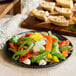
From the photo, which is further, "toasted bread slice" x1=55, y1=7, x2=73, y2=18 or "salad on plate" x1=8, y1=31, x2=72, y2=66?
"toasted bread slice" x1=55, y1=7, x2=73, y2=18

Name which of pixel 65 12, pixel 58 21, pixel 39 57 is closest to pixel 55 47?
pixel 39 57

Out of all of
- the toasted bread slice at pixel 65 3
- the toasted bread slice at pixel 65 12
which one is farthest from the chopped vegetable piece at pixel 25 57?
the toasted bread slice at pixel 65 3

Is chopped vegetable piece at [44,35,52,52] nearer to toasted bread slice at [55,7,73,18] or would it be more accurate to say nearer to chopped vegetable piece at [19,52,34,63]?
chopped vegetable piece at [19,52,34,63]

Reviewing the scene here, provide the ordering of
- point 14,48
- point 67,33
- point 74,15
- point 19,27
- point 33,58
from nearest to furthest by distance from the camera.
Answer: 1. point 33,58
2. point 14,48
3. point 67,33
4. point 19,27
5. point 74,15

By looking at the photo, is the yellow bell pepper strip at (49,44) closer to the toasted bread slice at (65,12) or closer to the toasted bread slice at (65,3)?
the toasted bread slice at (65,12)

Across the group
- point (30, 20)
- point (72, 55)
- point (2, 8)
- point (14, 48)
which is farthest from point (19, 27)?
point (72, 55)

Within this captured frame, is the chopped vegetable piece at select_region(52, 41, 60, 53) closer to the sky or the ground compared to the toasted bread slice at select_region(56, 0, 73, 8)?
closer to the ground

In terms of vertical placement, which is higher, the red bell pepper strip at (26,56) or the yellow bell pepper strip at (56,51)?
the yellow bell pepper strip at (56,51)

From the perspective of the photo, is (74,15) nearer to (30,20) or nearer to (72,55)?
(30,20)

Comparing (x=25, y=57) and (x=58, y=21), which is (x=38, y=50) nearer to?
(x=25, y=57)

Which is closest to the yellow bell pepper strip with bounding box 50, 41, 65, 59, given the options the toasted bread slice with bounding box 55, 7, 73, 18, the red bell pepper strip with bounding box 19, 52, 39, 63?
the red bell pepper strip with bounding box 19, 52, 39, 63

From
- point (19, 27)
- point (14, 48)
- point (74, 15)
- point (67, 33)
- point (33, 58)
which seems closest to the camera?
point (33, 58)
